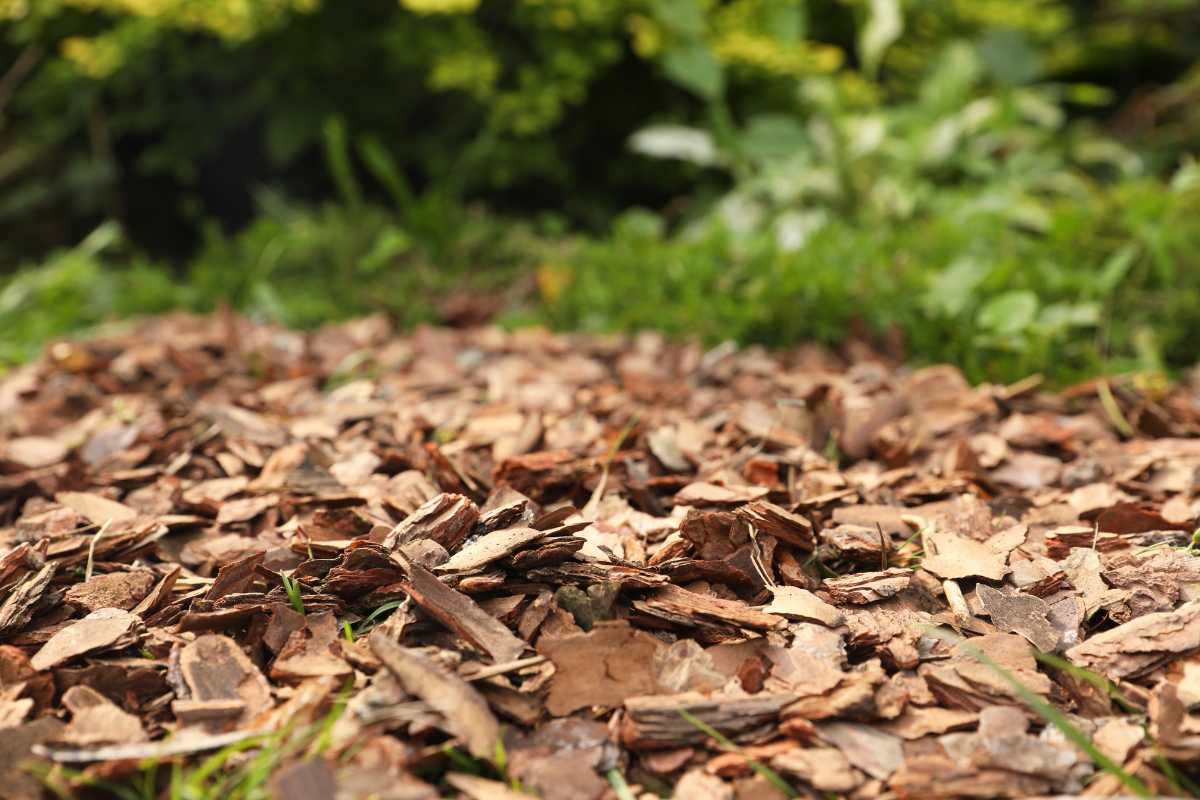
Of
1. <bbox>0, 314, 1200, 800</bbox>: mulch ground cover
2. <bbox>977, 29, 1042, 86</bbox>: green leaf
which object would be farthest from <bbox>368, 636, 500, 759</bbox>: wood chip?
<bbox>977, 29, 1042, 86</bbox>: green leaf

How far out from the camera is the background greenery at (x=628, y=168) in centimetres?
291

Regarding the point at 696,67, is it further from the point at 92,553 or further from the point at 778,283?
the point at 92,553

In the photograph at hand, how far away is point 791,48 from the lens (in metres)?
4.25

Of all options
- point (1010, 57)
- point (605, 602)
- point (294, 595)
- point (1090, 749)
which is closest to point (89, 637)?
point (294, 595)

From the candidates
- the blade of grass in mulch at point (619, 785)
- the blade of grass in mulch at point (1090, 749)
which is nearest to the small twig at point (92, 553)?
the blade of grass in mulch at point (619, 785)

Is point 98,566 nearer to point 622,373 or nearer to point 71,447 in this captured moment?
point 71,447

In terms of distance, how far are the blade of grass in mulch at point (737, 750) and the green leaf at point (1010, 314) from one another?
5.49 ft

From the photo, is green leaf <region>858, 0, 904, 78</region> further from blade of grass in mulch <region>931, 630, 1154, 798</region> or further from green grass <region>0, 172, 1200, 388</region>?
blade of grass in mulch <region>931, 630, 1154, 798</region>

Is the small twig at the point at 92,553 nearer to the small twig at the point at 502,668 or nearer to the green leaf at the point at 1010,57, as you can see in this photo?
the small twig at the point at 502,668

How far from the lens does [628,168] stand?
486 cm

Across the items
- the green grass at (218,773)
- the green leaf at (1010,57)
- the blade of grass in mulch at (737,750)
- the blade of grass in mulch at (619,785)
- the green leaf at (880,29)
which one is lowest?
the blade of grass in mulch at (619,785)

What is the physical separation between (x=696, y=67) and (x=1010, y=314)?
2.14 meters

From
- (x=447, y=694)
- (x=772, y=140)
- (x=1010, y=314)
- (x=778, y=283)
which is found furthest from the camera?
(x=772, y=140)

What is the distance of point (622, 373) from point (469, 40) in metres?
2.22
